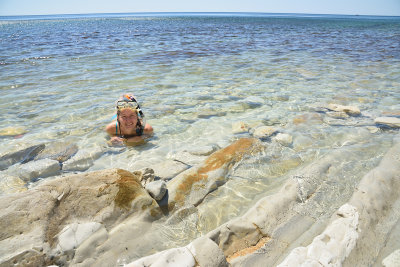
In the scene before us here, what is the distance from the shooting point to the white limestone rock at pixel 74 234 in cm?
230

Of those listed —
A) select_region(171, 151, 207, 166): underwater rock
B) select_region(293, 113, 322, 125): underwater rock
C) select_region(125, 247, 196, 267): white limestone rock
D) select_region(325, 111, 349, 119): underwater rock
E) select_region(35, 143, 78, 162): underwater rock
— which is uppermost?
select_region(325, 111, 349, 119): underwater rock

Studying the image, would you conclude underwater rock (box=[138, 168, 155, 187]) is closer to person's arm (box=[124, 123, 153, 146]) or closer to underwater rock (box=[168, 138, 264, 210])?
underwater rock (box=[168, 138, 264, 210])

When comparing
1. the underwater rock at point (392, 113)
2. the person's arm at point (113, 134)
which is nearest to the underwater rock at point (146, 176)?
the person's arm at point (113, 134)

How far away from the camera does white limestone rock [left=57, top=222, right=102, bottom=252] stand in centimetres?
230

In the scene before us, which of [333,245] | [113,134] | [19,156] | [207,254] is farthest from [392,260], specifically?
[19,156]

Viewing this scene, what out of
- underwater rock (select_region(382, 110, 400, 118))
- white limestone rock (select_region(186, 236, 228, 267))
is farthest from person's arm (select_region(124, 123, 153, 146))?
underwater rock (select_region(382, 110, 400, 118))

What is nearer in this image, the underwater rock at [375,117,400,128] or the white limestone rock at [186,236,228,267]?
the white limestone rock at [186,236,228,267]

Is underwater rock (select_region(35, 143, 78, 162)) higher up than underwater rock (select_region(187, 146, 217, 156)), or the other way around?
underwater rock (select_region(187, 146, 217, 156))

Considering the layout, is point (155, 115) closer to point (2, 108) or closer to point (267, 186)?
point (267, 186)

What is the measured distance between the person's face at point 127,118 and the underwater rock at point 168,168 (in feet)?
5.28

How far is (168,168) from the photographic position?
4.09m

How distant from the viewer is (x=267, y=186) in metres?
3.69

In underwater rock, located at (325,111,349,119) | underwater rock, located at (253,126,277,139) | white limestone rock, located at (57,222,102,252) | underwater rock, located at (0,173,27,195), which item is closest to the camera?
white limestone rock, located at (57,222,102,252)

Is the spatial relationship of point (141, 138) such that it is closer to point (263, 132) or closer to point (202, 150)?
point (202, 150)
